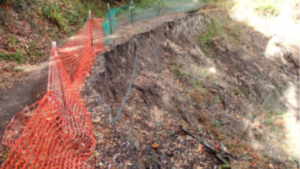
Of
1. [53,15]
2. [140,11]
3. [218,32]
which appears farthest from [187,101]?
[218,32]

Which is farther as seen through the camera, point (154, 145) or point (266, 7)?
point (266, 7)

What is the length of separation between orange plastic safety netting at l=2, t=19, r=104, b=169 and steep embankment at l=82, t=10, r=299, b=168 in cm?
26

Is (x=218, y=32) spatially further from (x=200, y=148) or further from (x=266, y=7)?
(x=200, y=148)

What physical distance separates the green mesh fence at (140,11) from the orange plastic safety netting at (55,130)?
3.81 m

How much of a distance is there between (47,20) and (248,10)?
14.3 meters

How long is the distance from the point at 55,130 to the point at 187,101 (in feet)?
16.9

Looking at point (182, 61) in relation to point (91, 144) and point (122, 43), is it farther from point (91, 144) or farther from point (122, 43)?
point (91, 144)

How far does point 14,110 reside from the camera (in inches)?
161

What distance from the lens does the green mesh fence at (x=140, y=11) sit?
864 centimetres

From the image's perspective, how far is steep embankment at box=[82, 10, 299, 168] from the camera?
4.14m

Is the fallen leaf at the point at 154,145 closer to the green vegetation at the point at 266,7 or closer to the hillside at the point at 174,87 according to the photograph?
the hillside at the point at 174,87

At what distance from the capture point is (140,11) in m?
11.3

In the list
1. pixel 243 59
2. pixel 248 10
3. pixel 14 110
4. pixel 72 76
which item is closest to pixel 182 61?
pixel 243 59

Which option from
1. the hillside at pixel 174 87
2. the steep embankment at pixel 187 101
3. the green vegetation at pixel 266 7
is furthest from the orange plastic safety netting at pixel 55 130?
the green vegetation at pixel 266 7
